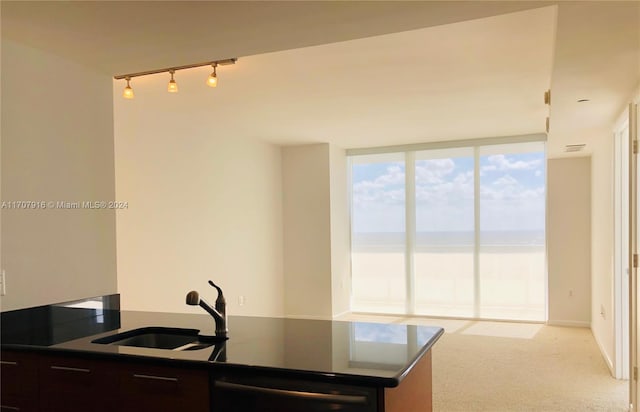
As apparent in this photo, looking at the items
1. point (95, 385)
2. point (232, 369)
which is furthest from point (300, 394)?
point (95, 385)

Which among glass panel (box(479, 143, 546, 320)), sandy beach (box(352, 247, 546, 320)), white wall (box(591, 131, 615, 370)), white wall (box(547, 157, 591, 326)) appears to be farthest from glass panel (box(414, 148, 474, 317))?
white wall (box(591, 131, 615, 370))

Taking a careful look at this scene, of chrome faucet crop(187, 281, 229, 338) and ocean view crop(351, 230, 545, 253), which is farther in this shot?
ocean view crop(351, 230, 545, 253)

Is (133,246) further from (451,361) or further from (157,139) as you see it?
(451,361)

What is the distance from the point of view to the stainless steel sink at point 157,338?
2.33 m

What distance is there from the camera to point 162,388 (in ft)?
6.23

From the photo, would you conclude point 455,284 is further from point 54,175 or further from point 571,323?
point 54,175

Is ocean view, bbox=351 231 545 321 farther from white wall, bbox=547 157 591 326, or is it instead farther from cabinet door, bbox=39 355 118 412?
cabinet door, bbox=39 355 118 412

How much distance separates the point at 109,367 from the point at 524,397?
3.22m

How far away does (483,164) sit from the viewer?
7109 millimetres

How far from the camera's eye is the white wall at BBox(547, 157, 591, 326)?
6559mm

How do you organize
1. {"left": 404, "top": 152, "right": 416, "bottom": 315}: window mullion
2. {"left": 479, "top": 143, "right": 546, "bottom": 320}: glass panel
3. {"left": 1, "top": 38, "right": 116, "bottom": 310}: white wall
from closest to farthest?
1. {"left": 1, "top": 38, "right": 116, "bottom": 310}: white wall
2. {"left": 479, "top": 143, "right": 546, "bottom": 320}: glass panel
3. {"left": 404, "top": 152, "right": 416, "bottom": 315}: window mullion

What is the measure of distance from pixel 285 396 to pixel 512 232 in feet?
19.3

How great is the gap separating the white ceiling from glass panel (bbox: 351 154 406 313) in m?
1.75

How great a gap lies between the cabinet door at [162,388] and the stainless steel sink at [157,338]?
0.33 meters
